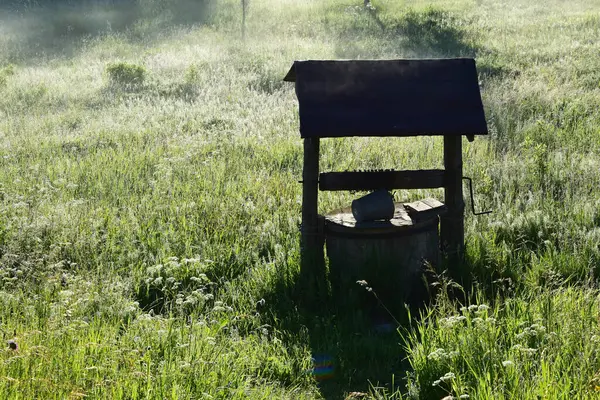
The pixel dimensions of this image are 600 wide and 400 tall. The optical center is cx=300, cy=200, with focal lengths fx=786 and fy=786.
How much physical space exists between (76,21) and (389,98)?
3176 centimetres

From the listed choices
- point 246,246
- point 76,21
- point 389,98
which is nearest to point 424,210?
point 389,98

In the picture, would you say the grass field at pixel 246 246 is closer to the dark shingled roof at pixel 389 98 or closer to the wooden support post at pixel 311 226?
the wooden support post at pixel 311 226

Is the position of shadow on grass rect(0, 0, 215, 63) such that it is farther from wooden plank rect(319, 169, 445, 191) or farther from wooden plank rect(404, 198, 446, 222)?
wooden plank rect(404, 198, 446, 222)

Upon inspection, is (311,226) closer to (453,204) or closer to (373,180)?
(373,180)

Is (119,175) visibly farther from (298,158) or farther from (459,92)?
(459,92)

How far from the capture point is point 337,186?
22.9 feet

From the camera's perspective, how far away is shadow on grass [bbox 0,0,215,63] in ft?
Answer: 102

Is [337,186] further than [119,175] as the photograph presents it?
No

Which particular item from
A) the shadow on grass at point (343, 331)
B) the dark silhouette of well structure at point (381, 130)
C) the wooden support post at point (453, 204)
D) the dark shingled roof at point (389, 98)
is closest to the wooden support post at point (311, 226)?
the dark silhouette of well structure at point (381, 130)

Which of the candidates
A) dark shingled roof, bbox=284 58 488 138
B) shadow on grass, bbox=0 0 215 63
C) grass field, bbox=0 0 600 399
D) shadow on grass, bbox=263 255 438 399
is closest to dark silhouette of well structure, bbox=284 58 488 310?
dark shingled roof, bbox=284 58 488 138

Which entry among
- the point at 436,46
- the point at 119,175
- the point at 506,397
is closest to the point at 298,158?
the point at 119,175

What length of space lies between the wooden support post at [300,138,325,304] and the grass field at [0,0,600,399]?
0.51ft

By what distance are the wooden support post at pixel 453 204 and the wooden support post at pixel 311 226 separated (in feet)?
3.88

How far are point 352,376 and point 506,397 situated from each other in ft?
4.93
